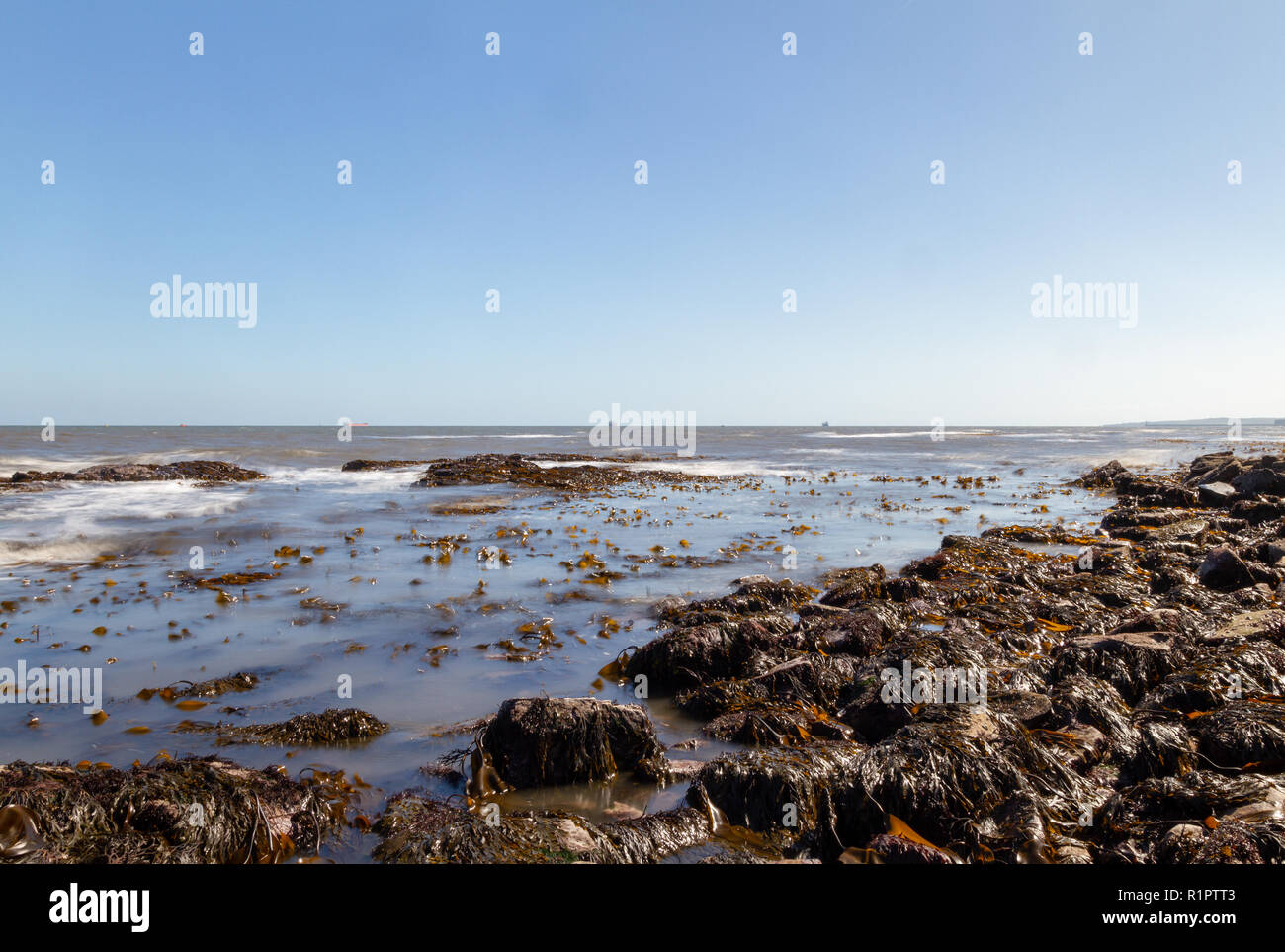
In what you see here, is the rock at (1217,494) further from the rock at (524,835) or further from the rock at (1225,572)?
the rock at (524,835)

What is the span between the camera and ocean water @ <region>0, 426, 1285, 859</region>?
183 inches

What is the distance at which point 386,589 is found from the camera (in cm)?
852

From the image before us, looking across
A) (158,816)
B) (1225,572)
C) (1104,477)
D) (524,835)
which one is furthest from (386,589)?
(1104,477)

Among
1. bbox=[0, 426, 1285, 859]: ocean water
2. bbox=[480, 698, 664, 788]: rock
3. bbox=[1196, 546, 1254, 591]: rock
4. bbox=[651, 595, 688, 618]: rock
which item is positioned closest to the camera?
bbox=[480, 698, 664, 788]: rock

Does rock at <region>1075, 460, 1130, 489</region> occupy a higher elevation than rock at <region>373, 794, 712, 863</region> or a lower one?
higher

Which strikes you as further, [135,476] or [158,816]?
[135,476]

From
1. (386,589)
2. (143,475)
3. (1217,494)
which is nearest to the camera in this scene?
(386,589)

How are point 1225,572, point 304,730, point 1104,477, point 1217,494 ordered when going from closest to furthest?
point 304,730 < point 1225,572 < point 1217,494 < point 1104,477

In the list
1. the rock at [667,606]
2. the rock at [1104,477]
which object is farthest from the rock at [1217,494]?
the rock at [667,606]

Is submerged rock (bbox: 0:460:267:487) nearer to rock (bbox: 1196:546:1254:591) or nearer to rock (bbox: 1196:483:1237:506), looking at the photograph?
rock (bbox: 1196:546:1254:591)

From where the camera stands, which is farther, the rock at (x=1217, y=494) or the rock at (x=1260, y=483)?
the rock at (x=1217, y=494)

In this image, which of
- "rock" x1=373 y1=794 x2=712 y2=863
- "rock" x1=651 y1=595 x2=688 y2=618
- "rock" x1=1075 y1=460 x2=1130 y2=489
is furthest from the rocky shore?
"rock" x1=1075 y1=460 x2=1130 y2=489

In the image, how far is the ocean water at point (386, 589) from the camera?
464 centimetres

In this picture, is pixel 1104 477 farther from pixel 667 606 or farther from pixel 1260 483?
pixel 667 606
